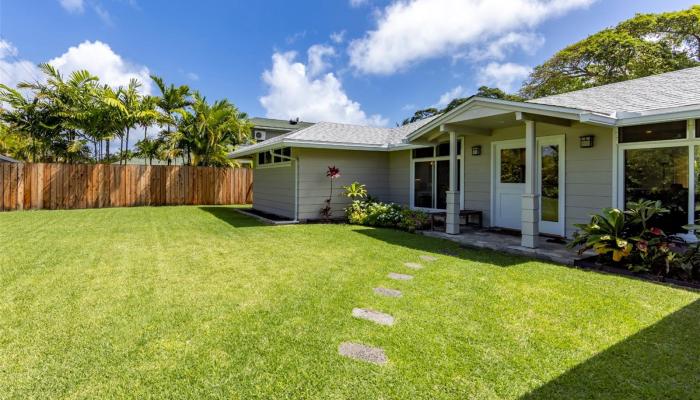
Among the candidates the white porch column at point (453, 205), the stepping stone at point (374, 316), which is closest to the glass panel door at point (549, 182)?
the white porch column at point (453, 205)

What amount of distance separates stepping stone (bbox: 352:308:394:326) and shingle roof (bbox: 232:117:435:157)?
6.55 metres

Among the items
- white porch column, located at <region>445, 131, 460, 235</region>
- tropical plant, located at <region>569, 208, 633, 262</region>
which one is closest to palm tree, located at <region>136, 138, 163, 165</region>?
white porch column, located at <region>445, 131, 460, 235</region>

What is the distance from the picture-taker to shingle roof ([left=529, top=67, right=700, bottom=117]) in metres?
5.51

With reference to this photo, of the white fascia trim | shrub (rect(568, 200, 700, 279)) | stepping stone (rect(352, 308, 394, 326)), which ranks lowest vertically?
stepping stone (rect(352, 308, 394, 326))

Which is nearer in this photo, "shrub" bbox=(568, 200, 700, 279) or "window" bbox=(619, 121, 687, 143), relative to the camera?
"shrub" bbox=(568, 200, 700, 279)

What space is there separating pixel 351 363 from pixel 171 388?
1.13 metres

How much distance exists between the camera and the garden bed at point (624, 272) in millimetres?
4141

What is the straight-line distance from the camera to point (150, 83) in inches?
627

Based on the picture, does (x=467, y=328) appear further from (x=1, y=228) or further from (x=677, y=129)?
(x=1, y=228)

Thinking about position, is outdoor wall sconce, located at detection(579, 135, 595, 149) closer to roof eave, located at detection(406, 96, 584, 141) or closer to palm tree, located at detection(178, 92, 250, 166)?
roof eave, located at detection(406, 96, 584, 141)

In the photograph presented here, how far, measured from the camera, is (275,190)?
38.8ft

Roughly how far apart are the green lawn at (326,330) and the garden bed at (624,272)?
30 centimetres

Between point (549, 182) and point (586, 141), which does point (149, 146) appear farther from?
point (586, 141)

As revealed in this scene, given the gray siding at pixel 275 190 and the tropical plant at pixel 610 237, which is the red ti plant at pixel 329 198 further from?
the tropical plant at pixel 610 237
